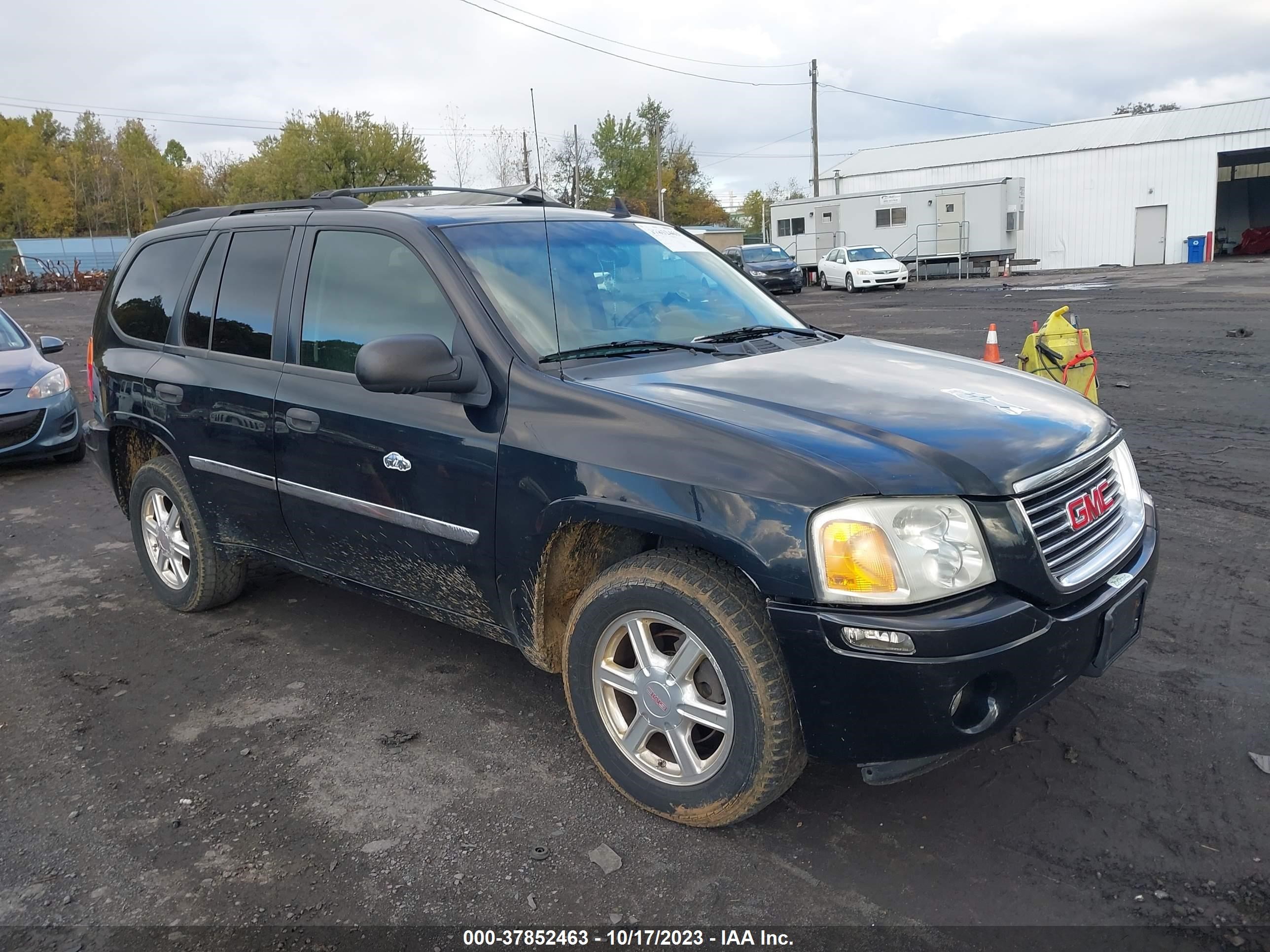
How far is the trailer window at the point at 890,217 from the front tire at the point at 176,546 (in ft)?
Answer: 116

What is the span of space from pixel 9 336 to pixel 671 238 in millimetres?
7631

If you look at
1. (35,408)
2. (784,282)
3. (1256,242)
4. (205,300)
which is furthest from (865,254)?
(205,300)

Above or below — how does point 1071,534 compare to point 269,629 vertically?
above

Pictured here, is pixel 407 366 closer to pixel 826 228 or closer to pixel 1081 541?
pixel 1081 541

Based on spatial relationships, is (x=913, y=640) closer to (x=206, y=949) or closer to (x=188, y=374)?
(x=206, y=949)

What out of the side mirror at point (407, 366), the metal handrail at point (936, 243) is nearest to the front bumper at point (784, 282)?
the metal handrail at point (936, 243)

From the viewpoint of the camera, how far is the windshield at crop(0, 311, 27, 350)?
9.00 meters

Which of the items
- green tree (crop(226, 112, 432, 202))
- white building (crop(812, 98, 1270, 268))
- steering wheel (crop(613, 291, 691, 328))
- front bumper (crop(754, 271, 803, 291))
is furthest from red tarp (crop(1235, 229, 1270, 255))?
steering wheel (crop(613, 291, 691, 328))

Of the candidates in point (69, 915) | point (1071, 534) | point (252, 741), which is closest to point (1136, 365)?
point (1071, 534)

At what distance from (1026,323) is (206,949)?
55.7 feet

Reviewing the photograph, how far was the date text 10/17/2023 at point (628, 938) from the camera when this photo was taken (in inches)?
98.6

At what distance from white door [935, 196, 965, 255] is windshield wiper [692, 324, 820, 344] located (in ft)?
113

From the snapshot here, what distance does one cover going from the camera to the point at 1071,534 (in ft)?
9.25

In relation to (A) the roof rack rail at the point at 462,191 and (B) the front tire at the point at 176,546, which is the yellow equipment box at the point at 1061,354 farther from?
(B) the front tire at the point at 176,546
